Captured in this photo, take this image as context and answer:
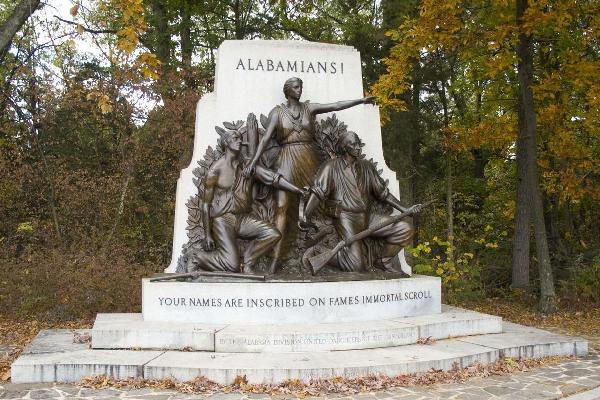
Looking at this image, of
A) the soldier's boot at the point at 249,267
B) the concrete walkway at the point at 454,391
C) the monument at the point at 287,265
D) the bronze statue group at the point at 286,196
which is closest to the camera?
the concrete walkway at the point at 454,391

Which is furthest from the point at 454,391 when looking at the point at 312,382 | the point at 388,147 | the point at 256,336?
the point at 388,147

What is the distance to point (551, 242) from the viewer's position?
607 inches

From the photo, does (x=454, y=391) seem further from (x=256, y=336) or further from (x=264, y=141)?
(x=264, y=141)

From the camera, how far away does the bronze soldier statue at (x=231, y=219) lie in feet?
27.5

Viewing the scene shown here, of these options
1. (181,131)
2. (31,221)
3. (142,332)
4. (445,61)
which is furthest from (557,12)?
(31,221)

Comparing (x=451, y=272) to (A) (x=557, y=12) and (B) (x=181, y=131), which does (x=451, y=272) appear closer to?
(A) (x=557, y=12)

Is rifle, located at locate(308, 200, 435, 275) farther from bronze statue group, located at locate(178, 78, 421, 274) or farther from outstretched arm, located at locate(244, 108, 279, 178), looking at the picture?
A: outstretched arm, located at locate(244, 108, 279, 178)

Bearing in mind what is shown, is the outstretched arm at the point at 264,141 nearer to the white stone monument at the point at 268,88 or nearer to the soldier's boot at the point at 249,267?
the white stone monument at the point at 268,88

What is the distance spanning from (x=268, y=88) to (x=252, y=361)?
4.35 meters

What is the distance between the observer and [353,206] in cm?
882

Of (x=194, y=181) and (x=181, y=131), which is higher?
(x=181, y=131)

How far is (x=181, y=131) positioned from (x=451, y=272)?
702cm

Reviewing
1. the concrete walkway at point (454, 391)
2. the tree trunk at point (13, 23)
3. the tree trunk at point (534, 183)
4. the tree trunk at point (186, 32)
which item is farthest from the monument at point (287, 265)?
the tree trunk at point (186, 32)

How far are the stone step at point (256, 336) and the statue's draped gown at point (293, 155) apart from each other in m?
1.63
